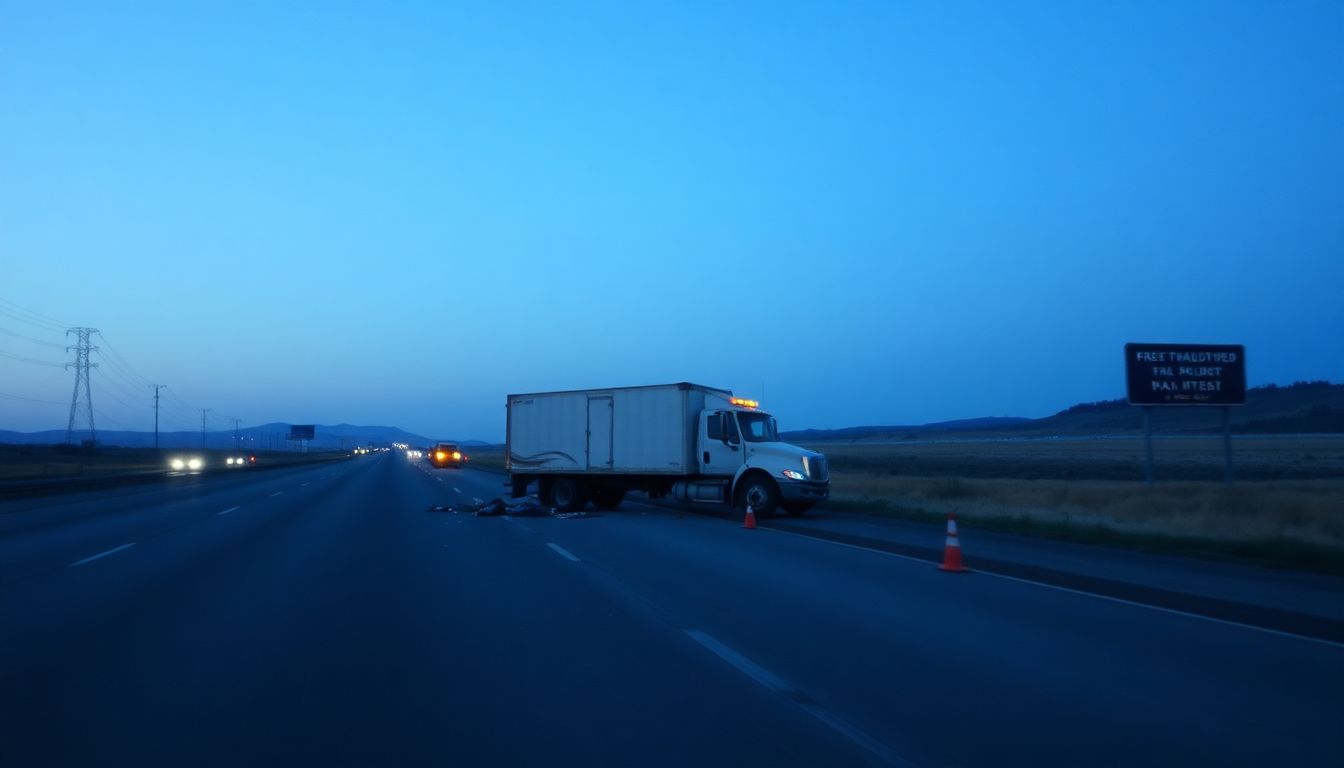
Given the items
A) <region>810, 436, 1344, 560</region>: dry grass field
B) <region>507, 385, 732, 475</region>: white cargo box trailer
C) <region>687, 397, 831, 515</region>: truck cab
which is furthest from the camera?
<region>507, 385, 732, 475</region>: white cargo box trailer

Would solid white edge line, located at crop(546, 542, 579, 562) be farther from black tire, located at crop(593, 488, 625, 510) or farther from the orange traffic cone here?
black tire, located at crop(593, 488, 625, 510)

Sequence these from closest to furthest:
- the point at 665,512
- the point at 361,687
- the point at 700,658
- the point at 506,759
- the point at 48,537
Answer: the point at 506,759, the point at 361,687, the point at 700,658, the point at 48,537, the point at 665,512

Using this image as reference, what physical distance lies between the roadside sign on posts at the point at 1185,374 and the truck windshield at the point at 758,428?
10.2 meters

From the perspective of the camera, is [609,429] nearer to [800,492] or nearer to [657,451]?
[657,451]

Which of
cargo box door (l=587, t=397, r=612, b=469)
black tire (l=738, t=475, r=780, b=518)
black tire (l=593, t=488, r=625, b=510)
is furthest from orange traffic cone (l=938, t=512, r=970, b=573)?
black tire (l=593, t=488, r=625, b=510)

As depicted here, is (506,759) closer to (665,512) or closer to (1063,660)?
(1063,660)

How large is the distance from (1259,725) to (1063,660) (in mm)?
2119

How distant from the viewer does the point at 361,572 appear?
14977 mm

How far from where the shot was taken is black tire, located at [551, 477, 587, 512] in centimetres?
Answer: 3056

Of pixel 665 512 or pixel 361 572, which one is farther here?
pixel 665 512

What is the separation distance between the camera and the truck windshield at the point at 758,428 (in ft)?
91.7

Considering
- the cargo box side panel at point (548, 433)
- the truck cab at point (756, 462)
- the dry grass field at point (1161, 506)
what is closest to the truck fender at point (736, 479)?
the truck cab at point (756, 462)

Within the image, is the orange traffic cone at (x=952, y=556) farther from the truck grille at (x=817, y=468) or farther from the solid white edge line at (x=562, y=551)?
the truck grille at (x=817, y=468)

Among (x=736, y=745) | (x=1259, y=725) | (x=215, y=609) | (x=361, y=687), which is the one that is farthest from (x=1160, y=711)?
(x=215, y=609)
